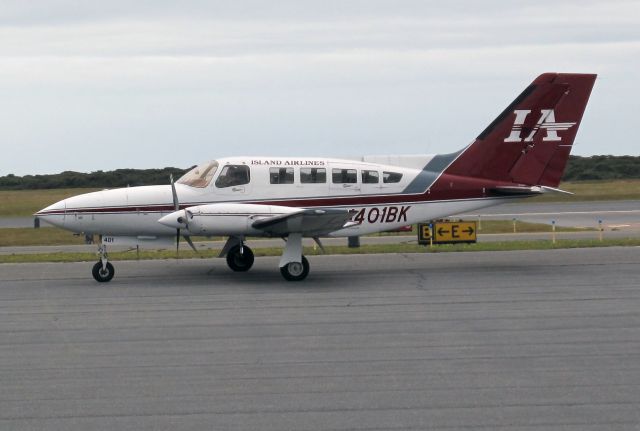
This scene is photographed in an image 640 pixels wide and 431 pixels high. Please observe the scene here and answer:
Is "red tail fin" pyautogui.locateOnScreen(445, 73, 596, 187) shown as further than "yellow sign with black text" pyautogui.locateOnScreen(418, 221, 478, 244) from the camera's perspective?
No

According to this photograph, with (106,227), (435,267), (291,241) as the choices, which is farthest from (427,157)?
(106,227)

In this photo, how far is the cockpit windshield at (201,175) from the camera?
67.4ft

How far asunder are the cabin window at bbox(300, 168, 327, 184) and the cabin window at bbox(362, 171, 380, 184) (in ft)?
2.91

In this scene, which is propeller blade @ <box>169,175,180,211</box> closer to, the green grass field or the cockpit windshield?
the cockpit windshield

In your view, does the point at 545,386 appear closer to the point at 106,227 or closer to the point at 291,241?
the point at 291,241

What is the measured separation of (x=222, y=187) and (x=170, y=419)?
39.2ft

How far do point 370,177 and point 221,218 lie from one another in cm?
370

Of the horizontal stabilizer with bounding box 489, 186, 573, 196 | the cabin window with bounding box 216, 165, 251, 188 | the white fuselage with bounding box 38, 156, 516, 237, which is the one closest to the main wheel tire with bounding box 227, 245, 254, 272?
the white fuselage with bounding box 38, 156, 516, 237

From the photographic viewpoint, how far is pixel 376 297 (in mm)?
16750

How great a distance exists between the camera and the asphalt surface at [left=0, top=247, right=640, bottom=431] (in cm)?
893

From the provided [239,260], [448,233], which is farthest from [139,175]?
[239,260]

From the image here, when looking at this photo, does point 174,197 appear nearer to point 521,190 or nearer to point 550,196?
point 521,190

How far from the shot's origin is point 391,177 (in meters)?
21.2

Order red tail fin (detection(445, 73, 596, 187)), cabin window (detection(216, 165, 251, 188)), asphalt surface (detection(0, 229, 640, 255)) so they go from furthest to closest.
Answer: asphalt surface (detection(0, 229, 640, 255)), red tail fin (detection(445, 73, 596, 187)), cabin window (detection(216, 165, 251, 188))
